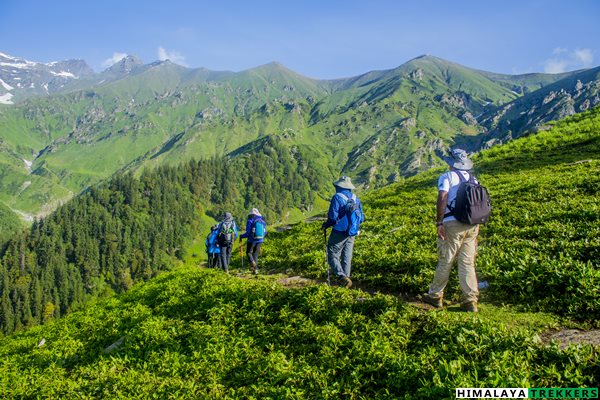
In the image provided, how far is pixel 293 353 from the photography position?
8.73 meters

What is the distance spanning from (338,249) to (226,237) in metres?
8.95

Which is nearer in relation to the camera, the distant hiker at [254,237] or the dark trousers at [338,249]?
the dark trousers at [338,249]

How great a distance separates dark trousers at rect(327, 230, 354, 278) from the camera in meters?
13.2

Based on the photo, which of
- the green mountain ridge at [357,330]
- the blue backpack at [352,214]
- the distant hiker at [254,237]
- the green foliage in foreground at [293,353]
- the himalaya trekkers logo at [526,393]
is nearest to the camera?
the himalaya trekkers logo at [526,393]

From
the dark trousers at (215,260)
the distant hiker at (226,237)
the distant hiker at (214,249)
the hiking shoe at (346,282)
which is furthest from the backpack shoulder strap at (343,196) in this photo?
the dark trousers at (215,260)

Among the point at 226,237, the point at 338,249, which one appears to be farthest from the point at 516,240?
the point at 226,237

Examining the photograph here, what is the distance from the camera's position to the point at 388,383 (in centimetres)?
684

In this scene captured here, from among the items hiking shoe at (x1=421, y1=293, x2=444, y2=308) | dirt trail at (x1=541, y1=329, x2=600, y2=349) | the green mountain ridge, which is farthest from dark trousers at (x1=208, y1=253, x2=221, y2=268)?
dirt trail at (x1=541, y1=329, x2=600, y2=349)

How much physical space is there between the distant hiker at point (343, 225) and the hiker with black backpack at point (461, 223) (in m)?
3.29

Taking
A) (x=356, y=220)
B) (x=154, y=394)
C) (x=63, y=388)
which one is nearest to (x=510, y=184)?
(x=356, y=220)

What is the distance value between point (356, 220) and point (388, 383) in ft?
22.2

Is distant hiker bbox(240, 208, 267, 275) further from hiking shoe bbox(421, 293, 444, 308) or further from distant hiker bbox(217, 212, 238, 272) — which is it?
hiking shoe bbox(421, 293, 444, 308)

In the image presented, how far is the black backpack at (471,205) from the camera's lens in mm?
9602

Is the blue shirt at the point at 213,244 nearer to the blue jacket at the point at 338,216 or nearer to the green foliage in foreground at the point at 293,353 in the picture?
the green foliage in foreground at the point at 293,353
